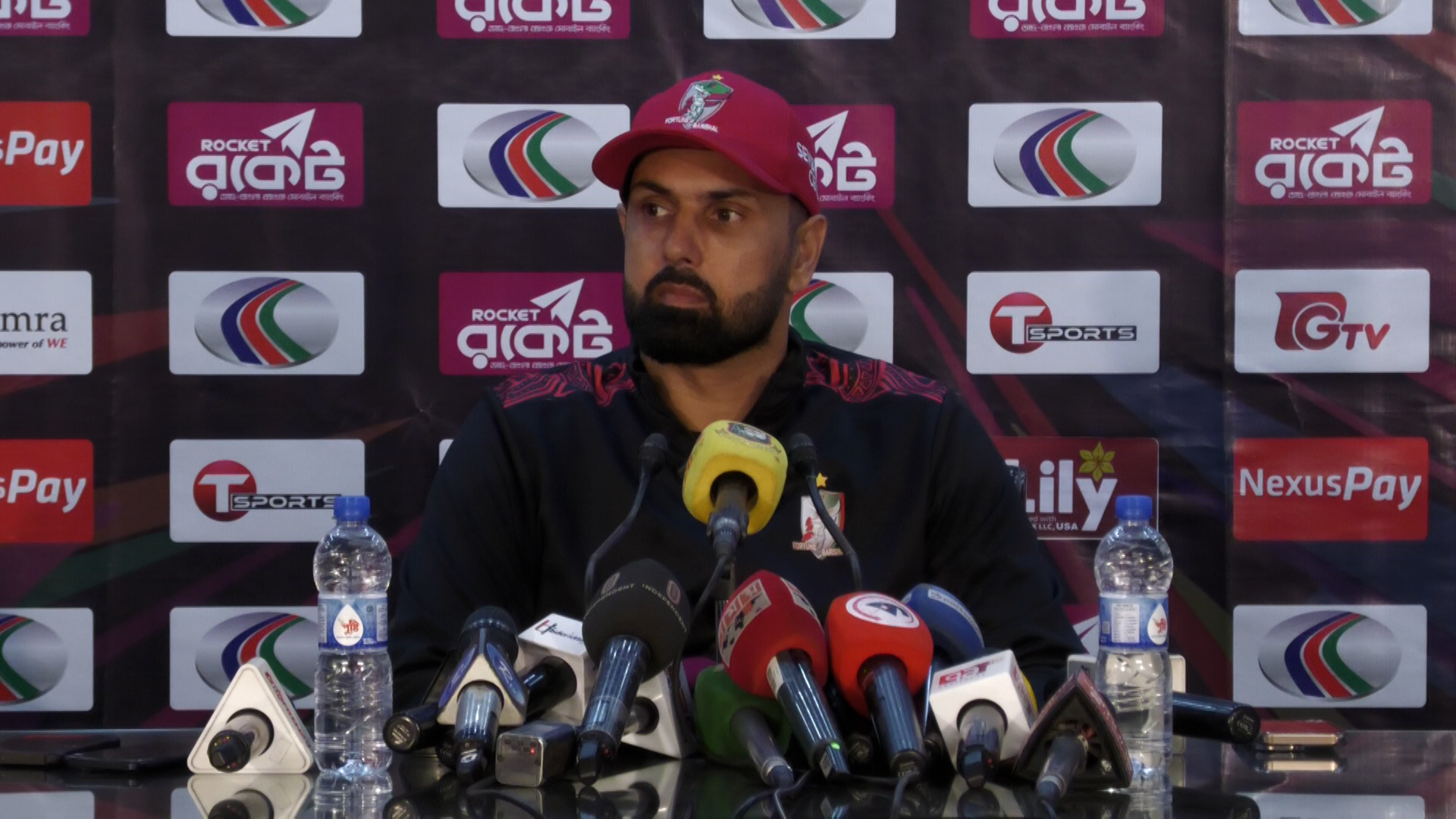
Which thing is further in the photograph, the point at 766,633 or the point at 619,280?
the point at 619,280

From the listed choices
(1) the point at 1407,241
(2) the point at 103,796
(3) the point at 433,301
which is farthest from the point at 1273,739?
(3) the point at 433,301

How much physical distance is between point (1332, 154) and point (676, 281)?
156cm

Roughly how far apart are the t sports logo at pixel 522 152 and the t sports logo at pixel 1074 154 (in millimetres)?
728

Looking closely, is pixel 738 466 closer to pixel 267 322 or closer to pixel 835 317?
pixel 835 317

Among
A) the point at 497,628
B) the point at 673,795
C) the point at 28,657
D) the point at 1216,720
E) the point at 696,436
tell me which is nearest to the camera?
the point at 673,795

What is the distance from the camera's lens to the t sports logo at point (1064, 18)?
2.61 m

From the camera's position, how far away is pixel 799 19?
2.61 metres

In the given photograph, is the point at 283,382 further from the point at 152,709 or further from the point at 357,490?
the point at 152,709

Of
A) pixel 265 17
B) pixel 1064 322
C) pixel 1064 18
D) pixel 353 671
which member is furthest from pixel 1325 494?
pixel 265 17

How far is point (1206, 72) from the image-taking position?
261cm

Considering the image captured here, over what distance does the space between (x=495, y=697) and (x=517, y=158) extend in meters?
1.68

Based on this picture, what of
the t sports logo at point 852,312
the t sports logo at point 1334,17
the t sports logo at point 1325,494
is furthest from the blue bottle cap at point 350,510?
the t sports logo at point 1334,17

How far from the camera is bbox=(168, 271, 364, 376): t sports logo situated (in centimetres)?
260

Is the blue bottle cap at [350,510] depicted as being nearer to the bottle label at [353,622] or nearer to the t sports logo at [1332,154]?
the bottle label at [353,622]
